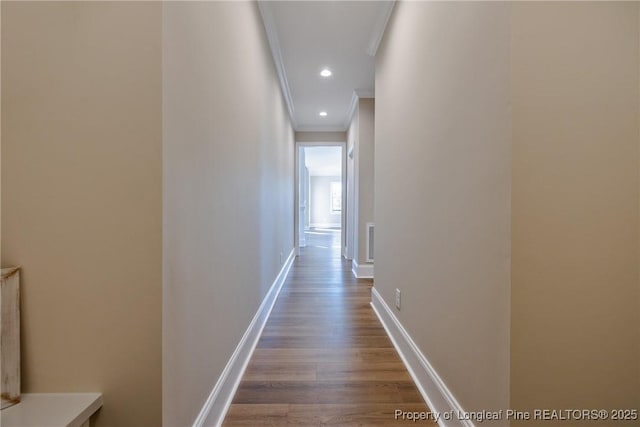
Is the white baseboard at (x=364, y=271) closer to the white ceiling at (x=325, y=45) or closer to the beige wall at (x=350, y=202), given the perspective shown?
the beige wall at (x=350, y=202)

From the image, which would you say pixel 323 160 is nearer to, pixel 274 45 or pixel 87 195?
pixel 274 45

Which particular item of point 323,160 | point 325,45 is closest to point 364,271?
point 325,45

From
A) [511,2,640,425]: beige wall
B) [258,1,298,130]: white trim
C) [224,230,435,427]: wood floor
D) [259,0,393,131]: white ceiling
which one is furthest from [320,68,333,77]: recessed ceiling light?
[511,2,640,425]: beige wall

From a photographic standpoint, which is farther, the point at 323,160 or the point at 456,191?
the point at 323,160

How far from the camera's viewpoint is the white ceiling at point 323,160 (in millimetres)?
9250

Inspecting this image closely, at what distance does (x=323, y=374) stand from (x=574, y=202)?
4.91 feet

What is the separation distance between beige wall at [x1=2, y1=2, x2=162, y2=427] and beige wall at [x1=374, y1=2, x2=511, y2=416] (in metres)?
1.04

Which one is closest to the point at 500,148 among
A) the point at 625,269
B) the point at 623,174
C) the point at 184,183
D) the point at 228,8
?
the point at 623,174

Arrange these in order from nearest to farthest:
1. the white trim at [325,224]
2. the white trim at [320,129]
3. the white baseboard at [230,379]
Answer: the white baseboard at [230,379]
the white trim at [320,129]
the white trim at [325,224]

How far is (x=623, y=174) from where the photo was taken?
2.94ft

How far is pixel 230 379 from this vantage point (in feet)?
4.94

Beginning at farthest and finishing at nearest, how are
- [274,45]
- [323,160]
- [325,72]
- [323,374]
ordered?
[323,160], [325,72], [274,45], [323,374]

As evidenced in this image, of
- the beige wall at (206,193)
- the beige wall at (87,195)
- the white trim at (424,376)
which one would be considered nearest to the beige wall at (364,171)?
the white trim at (424,376)

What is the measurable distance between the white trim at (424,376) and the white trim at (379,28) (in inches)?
93.2
